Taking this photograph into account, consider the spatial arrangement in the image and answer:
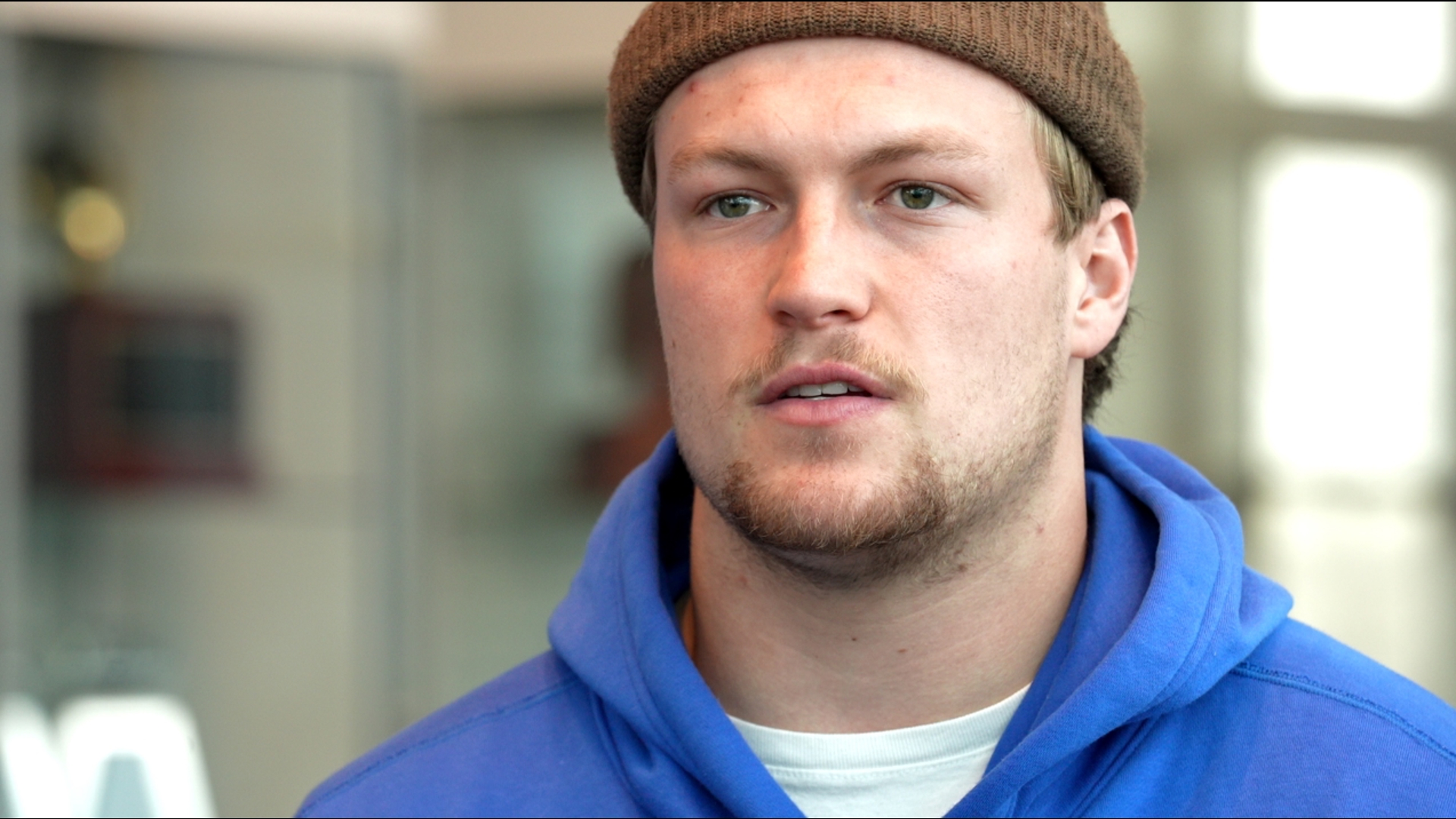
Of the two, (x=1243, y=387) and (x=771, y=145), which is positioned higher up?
(x=771, y=145)

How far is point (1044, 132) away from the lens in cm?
181

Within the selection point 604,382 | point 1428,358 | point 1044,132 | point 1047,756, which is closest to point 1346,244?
point 1428,358

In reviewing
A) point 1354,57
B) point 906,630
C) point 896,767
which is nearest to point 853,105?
point 906,630

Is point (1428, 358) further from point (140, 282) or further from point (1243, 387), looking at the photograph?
point (140, 282)

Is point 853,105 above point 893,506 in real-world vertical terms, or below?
above

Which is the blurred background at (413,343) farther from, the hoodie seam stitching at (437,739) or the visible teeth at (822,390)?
the visible teeth at (822,390)

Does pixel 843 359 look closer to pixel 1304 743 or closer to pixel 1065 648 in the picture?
pixel 1065 648

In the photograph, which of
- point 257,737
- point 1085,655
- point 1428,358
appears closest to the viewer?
point 1085,655

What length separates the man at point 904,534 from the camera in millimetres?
1648

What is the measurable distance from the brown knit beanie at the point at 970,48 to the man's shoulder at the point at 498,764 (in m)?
0.63

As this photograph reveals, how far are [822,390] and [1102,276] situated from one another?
0.44m

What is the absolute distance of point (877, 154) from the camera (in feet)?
5.58

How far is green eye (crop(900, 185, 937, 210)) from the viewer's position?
173cm

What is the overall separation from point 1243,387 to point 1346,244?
0.40 metres
